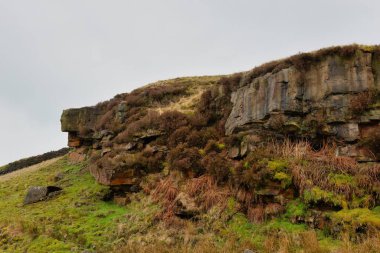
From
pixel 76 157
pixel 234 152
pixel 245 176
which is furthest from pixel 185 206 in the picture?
pixel 76 157

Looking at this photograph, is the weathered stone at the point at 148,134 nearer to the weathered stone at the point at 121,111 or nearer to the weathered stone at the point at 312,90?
the weathered stone at the point at 121,111

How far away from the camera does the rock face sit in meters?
15.6

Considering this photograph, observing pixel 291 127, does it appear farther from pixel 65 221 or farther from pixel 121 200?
pixel 65 221

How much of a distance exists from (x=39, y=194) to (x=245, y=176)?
1351cm

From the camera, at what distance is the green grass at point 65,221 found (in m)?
16.0

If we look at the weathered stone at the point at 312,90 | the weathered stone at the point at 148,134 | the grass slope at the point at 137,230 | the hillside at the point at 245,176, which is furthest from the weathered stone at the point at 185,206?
the weathered stone at the point at 148,134

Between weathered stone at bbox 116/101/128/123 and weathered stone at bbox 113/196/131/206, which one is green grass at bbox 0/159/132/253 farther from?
weathered stone at bbox 116/101/128/123

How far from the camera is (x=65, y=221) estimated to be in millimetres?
18516

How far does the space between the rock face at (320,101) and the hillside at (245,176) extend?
46 millimetres

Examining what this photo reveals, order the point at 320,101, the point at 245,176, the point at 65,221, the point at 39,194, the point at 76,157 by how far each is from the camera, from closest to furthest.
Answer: the point at 245,176 < the point at 320,101 < the point at 65,221 < the point at 39,194 < the point at 76,157

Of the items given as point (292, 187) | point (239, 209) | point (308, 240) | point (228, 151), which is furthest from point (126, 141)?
point (308, 240)

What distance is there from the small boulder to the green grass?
1.83 ft

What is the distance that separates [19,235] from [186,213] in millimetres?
7858

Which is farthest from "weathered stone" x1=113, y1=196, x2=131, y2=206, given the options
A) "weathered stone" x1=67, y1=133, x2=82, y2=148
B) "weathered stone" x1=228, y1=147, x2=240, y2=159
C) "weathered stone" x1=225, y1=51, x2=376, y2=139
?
"weathered stone" x1=67, y1=133, x2=82, y2=148
